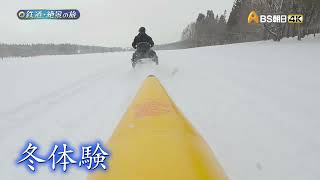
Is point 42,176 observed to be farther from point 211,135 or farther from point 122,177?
point 211,135

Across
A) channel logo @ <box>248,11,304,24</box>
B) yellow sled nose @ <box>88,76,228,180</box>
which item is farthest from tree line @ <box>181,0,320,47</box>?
yellow sled nose @ <box>88,76,228,180</box>

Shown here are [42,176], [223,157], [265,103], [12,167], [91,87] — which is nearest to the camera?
[42,176]

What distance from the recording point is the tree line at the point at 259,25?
26.1 m

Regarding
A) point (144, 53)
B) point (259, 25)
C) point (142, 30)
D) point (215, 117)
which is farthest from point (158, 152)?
point (259, 25)

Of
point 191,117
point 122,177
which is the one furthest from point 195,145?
point 191,117

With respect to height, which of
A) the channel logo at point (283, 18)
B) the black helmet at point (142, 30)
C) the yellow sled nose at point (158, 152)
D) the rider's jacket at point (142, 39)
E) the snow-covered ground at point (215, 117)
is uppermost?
the channel logo at point (283, 18)

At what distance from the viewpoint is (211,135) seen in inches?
181

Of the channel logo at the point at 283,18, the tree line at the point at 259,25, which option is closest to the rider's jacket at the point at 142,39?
the tree line at the point at 259,25

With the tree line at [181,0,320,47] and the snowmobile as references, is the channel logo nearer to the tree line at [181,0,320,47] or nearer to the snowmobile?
the tree line at [181,0,320,47]

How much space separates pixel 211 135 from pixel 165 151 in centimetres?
223

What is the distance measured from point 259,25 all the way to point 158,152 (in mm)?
41534

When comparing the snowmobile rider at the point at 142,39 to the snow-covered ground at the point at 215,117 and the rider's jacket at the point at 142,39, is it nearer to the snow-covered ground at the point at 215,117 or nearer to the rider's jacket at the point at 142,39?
the rider's jacket at the point at 142,39

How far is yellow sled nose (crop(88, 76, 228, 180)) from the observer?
2.16m

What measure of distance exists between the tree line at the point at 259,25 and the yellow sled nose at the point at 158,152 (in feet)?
74.7
